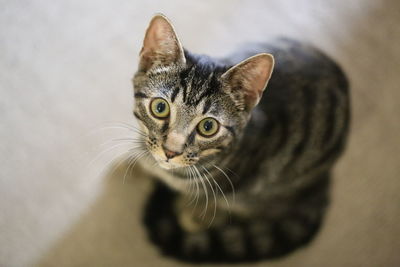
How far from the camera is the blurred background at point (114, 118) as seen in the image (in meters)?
1.72

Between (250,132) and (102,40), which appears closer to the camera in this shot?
(250,132)

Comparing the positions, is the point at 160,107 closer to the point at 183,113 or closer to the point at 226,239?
the point at 183,113

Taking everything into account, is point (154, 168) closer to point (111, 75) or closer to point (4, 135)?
point (111, 75)

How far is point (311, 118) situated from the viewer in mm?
1564

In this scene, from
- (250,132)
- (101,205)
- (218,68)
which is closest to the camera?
(218,68)

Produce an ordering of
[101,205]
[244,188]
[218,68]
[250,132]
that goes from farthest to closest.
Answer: [101,205]
[244,188]
[250,132]
[218,68]

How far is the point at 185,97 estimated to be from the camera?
1.23 metres

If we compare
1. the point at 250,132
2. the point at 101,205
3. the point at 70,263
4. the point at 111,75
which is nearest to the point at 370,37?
the point at 250,132

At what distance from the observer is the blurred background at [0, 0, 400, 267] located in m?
1.72

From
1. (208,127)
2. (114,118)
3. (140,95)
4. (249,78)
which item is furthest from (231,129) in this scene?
(114,118)

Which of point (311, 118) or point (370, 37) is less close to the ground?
point (370, 37)

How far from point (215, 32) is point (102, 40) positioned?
592 millimetres

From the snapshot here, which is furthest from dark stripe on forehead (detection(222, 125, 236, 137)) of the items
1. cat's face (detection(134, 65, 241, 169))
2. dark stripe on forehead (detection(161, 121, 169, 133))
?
dark stripe on forehead (detection(161, 121, 169, 133))

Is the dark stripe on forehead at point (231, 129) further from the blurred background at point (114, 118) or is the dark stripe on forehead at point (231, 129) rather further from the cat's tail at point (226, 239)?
the blurred background at point (114, 118)
